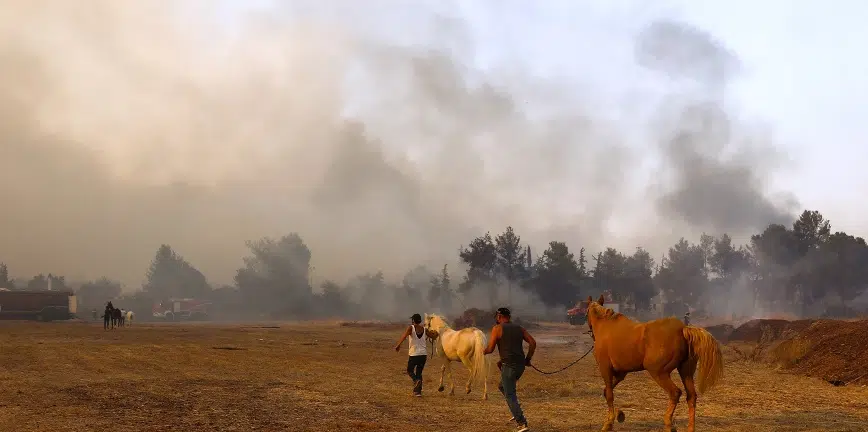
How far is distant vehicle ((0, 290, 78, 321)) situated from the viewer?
78812mm

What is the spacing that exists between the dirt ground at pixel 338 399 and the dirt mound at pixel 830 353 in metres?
0.80

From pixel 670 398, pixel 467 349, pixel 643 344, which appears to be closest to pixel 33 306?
pixel 467 349

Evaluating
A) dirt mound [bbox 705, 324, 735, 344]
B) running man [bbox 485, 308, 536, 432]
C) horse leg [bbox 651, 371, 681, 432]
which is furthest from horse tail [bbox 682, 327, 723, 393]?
dirt mound [bbox 705, 324, 735, 344]

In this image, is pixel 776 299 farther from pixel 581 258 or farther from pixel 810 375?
pixel 810 375

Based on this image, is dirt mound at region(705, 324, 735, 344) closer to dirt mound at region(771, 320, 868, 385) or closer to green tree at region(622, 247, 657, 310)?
dirt mound at region(771, 320, 868, 385)

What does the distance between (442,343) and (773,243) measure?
97.5 m

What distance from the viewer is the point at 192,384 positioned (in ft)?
70.6

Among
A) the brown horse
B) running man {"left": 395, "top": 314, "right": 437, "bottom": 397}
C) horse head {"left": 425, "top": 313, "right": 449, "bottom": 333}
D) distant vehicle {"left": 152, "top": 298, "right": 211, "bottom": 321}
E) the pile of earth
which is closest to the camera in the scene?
the brown horse

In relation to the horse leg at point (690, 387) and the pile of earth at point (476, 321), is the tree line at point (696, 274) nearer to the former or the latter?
the pile of earth at point (476, 321)

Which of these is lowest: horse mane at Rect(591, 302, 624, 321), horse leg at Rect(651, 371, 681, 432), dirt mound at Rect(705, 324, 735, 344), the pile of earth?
dirt mound at Rect(705, 324, 735, 344)

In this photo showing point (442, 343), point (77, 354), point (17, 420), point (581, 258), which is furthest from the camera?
point (581, 258)

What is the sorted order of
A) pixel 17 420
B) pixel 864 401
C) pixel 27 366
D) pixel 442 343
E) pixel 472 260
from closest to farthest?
pixel 17 420 < pixel 864 401 < pixel 442 343 < pixel 27 366 < pixel 472 260

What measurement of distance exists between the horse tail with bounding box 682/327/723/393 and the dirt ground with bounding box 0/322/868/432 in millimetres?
1564

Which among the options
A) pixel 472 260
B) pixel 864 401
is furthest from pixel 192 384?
pixel 472 260
